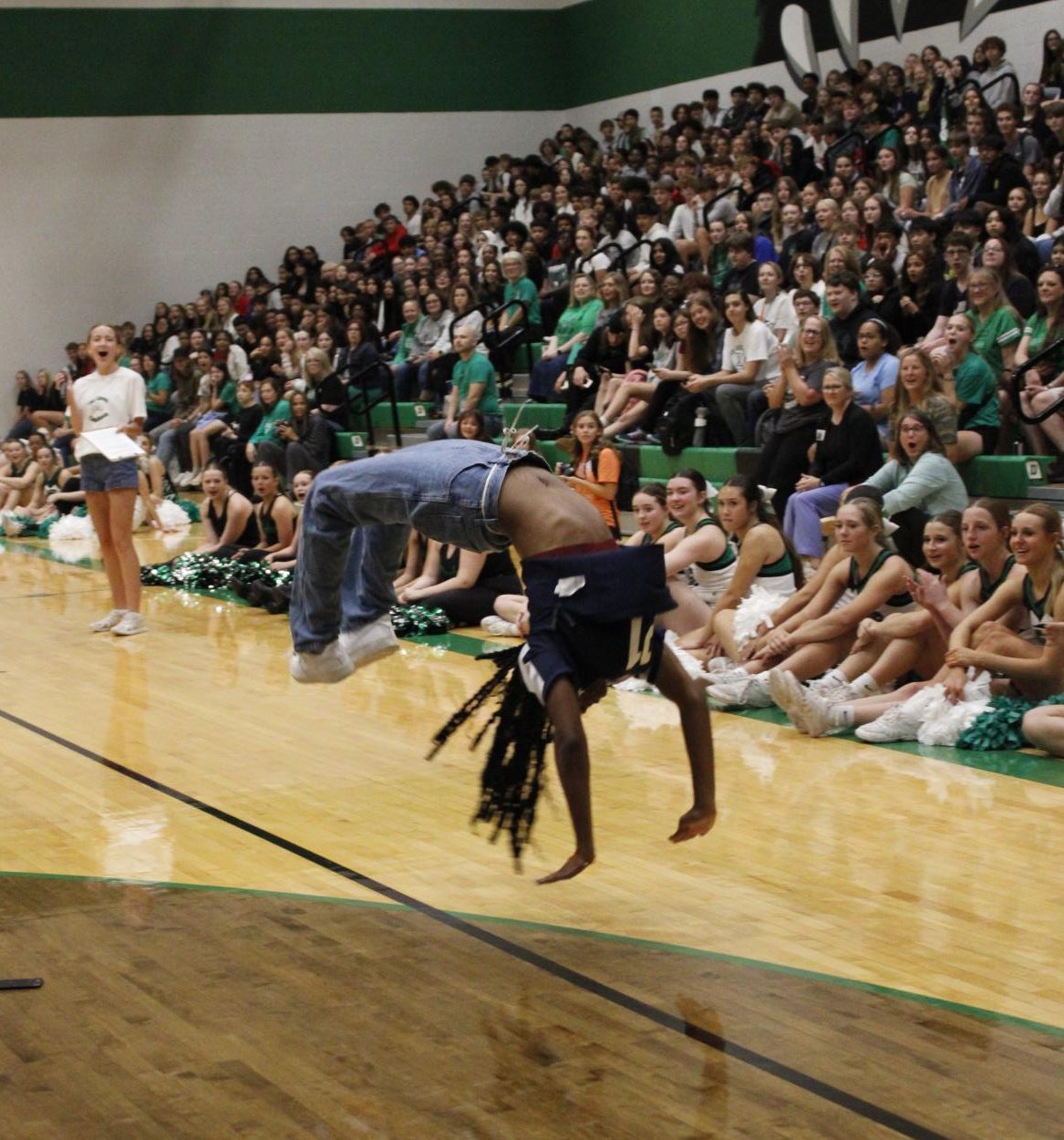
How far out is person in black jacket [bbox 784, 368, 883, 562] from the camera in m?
8.16

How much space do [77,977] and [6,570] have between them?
861cm

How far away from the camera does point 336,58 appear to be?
20.5m

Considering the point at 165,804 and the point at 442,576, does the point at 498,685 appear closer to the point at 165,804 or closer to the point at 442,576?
the point at 165,804

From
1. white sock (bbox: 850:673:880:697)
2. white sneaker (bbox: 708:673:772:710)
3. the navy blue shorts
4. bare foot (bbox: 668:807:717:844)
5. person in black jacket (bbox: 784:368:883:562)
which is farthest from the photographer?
person in black jacket (bbox: 784:368:883:562)

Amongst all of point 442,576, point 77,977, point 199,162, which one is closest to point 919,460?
point 442,576

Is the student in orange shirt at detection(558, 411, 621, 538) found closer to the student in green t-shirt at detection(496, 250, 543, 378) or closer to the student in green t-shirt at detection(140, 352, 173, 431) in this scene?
the student in green t-shirt at detection(496, 250, 543, 378)

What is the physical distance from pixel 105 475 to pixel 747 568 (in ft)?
11.5

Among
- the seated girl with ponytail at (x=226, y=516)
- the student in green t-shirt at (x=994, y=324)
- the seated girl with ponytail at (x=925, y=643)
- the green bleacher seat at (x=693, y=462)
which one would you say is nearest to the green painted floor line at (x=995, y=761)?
the seated girl with ponytail at (x=925, y=643)

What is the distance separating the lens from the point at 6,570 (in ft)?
39.3

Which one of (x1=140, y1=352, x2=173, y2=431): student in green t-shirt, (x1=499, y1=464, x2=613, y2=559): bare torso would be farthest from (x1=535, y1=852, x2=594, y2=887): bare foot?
(x1=140, y1=352, x2=173, y2=431): student in green t-shirt

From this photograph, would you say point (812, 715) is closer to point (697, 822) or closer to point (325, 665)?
point (697, 822)

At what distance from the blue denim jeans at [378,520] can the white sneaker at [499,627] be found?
165 inches

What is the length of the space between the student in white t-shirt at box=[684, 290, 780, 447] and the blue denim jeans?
18.3 feet

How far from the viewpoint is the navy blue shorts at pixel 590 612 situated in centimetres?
377
